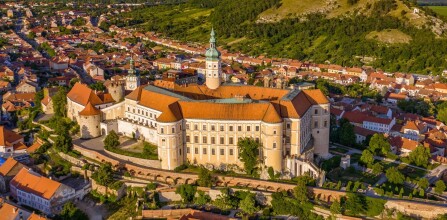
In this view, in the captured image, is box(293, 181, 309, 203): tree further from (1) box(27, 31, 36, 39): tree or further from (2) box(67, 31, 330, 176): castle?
(1) box(27, 31, 36, 39): tree

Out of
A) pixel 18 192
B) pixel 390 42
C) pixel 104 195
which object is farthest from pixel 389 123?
pixel 390 42

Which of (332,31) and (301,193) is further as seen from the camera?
(332,31)

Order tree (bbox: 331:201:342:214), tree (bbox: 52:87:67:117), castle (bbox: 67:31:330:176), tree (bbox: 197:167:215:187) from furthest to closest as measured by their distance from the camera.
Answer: tree (bbox: 52:87:67:117) → castle (bbox: 67:31:330:176) → tree (bbox: 197:167:215:187) → tree (bbox: 331:201:342:214)

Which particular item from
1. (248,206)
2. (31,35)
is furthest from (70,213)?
(31,35)

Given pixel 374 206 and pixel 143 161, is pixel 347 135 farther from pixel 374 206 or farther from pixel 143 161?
pixel 143 161

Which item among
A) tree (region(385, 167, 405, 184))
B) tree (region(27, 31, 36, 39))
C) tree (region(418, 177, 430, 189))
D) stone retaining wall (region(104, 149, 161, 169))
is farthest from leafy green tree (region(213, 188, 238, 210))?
tree (region(27, 31, 36, 39))

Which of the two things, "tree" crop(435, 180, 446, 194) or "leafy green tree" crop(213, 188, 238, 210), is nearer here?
"leafy green tree" crop(213, 188, 238, 210)

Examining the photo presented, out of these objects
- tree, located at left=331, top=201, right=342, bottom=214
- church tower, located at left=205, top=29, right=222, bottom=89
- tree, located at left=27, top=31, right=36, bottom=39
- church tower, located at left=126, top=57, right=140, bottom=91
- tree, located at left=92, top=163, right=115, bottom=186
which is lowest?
tree, located at left=331, top=201, right=342, bottom=214
